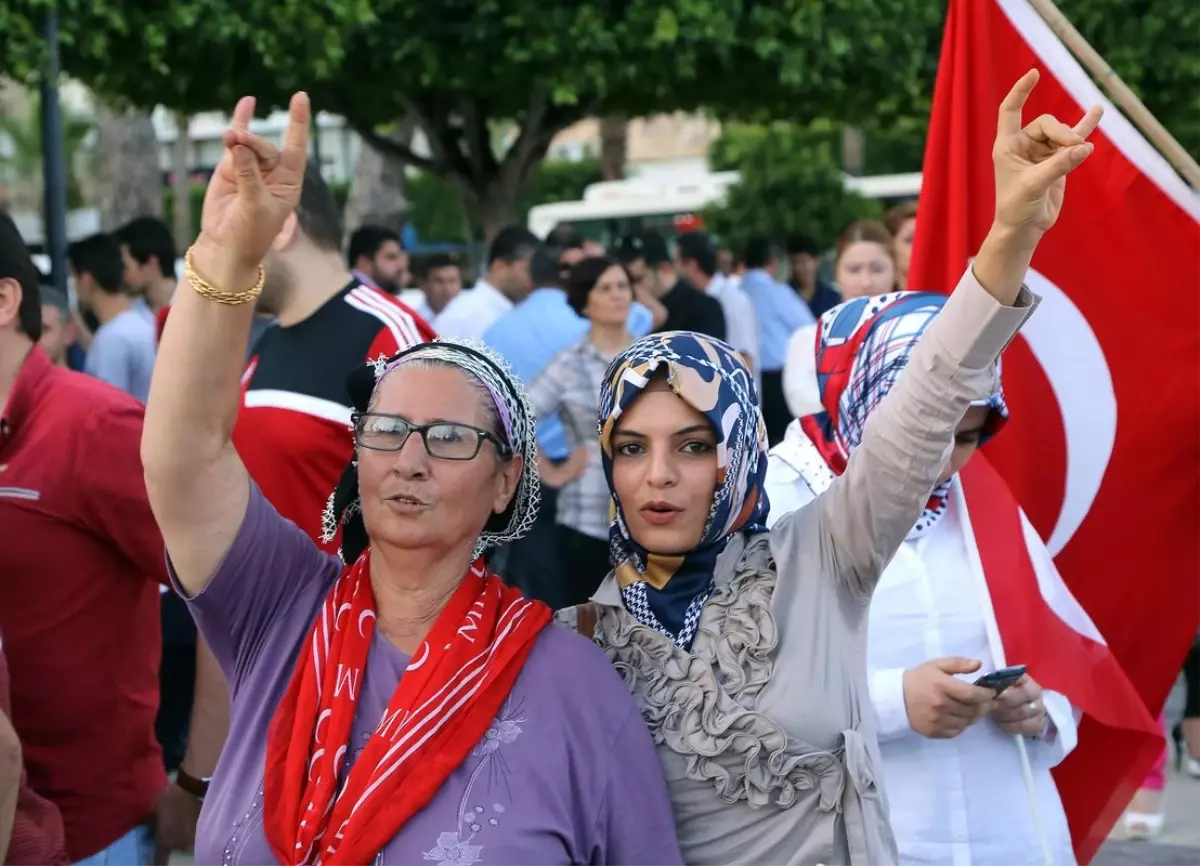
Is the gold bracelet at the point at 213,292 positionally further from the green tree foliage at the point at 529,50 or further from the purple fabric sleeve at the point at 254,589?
the green tree foliage at the point at 529,50

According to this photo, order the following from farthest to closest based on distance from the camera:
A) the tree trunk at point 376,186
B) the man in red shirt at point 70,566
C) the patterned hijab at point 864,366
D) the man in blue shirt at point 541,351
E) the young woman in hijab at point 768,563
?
the tree trunk at point 376,186, the man in blue shirt at point 541,351, the man in red shirt at point 70,566, the patterned hijab at point 864,366, the young woman in hijab at point 768,563

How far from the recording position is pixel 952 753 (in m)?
3.01

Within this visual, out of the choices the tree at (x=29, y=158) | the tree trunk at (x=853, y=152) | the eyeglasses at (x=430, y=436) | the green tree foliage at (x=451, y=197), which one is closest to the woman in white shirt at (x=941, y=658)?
the eyeglasses at (x=430, y=436)

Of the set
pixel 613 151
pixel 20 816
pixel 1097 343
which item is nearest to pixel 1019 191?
pixel 1097 343

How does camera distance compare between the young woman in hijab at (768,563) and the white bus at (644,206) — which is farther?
the white bus at (644,206)

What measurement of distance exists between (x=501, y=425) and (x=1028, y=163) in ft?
2.75

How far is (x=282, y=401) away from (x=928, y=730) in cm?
167

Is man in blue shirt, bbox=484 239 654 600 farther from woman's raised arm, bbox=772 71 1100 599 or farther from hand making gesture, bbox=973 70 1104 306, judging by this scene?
hand making gesture, bbox=973 70 1104 306

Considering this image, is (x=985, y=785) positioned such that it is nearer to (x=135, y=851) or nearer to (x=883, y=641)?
(x=883, y=641)

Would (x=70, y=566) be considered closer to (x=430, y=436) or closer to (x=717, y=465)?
(x=430, y=436)

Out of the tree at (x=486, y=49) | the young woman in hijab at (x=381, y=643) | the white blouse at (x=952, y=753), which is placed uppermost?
the tree at (x=486, y=49)

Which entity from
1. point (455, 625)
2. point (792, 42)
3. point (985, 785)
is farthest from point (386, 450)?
point (792, 42)

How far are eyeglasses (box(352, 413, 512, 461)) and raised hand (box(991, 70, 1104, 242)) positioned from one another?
0.81m

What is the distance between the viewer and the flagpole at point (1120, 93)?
3.60 m
